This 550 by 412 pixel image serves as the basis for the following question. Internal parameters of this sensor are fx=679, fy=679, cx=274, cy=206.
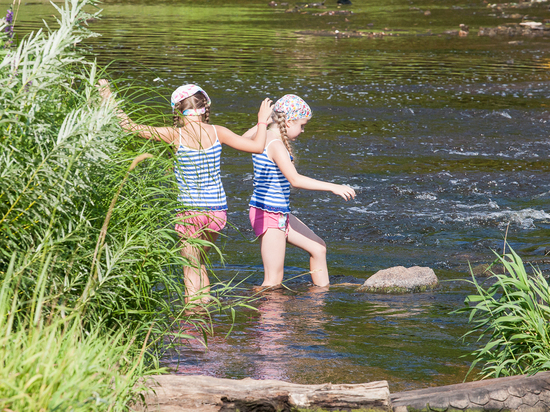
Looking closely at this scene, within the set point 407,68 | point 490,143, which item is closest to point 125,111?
A: point 490,143

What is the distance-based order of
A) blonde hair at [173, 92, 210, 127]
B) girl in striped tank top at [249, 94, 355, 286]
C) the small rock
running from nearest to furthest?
blonde hair at [173, 92, 210, 127]
girl in striped tank top at [249, 94, 355, 286]
the small rock

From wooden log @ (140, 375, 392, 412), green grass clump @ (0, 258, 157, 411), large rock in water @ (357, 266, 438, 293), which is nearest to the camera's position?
green grass clump @ (0, 258, 157, 411)

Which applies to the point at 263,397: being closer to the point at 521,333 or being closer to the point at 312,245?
the point at 521,333

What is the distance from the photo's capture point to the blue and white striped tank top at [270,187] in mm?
6457

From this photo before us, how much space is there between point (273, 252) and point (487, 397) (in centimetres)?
290

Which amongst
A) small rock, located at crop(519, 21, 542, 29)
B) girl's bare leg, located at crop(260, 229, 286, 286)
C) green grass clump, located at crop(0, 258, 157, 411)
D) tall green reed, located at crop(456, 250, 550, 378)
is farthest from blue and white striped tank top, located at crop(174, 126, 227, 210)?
small rock, located at crop(519, 21, 542, 29)

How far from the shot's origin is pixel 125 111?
462cm

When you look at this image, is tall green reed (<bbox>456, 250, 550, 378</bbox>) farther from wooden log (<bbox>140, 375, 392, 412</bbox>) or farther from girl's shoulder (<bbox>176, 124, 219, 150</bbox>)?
girl's shoulder (<bbox>176, 124, 219, 150</bbox>)

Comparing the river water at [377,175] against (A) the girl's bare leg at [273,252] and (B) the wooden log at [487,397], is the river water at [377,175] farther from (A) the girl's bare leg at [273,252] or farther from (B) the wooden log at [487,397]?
(B) the wooden log at [487,397]

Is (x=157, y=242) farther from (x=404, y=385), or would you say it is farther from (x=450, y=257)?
(x=450, y=257)

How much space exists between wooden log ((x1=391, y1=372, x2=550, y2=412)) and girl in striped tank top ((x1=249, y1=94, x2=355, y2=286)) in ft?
8.37

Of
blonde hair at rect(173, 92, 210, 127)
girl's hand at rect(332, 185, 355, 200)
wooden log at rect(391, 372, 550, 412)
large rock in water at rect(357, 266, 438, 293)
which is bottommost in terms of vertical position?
large rock in water at rect(357, 266, 438, 293)

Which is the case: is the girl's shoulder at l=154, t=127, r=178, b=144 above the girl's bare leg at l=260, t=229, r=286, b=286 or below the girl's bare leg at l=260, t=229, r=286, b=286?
above

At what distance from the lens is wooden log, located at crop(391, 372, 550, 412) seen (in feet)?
13.1
